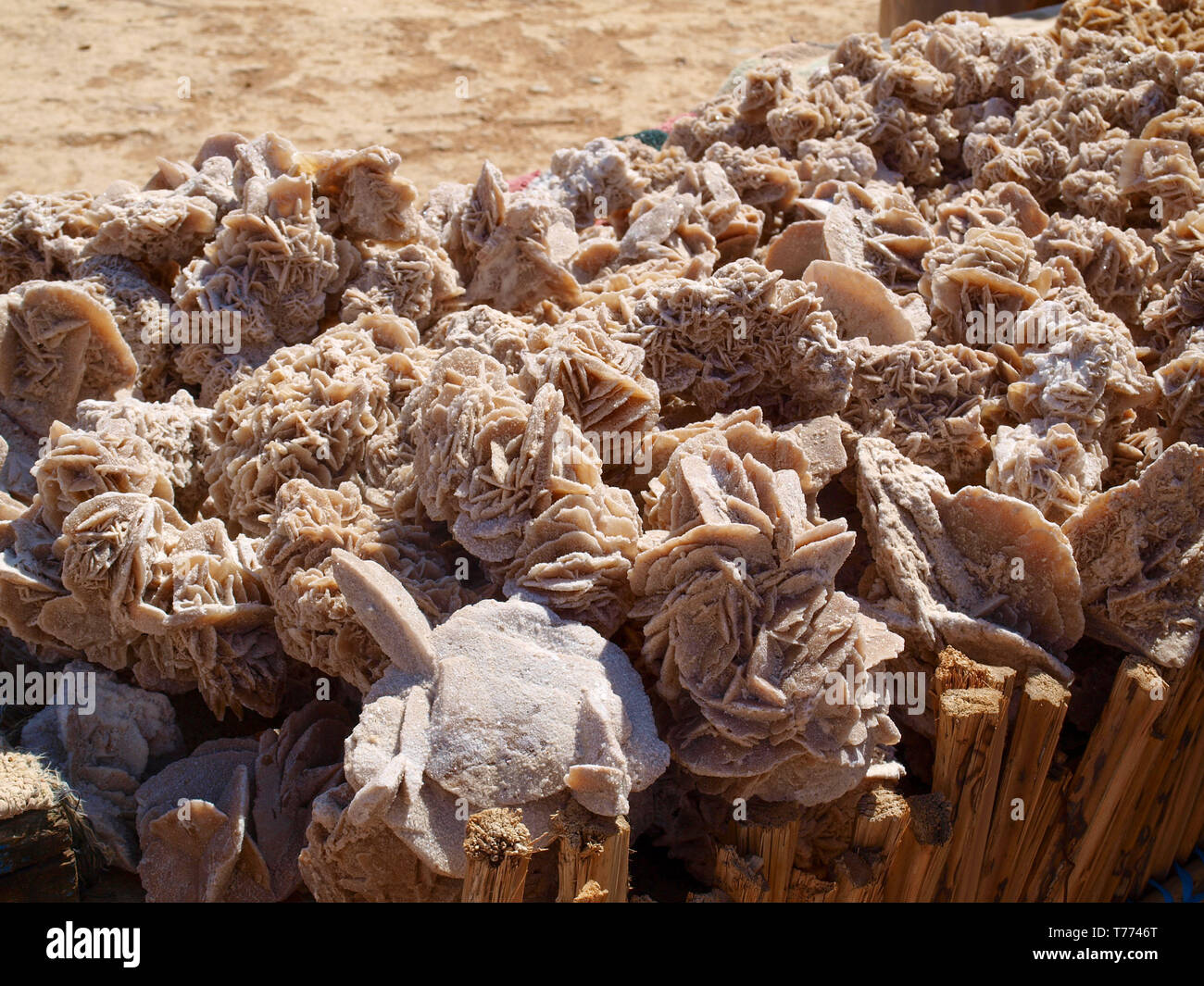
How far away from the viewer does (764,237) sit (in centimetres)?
490

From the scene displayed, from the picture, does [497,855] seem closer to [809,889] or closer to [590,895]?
[590,895]

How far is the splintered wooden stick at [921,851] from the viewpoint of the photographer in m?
2.67

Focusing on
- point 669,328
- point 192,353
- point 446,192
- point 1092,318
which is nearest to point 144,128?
point 446,192

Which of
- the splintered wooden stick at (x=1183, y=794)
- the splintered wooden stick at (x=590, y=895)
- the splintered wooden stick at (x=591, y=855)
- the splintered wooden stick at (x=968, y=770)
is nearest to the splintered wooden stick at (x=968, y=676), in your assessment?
the splintered wooden stick at (x=968, y=770)

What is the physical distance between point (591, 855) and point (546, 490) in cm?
94

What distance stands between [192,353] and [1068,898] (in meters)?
3.39

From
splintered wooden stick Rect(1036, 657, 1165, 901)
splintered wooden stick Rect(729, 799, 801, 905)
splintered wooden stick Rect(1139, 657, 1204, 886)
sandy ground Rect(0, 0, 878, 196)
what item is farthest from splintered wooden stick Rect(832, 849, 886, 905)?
sandy ground Rect(0, 0, 878, 196)

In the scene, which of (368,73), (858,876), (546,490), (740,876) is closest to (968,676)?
(858,876)

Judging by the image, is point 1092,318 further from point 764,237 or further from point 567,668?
point 567,668

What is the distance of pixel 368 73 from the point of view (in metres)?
11.8

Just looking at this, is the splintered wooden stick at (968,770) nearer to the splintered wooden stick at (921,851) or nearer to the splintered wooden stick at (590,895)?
the splintered wooden stick at (921,851)

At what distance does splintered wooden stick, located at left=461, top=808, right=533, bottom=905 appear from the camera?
2113 millimetres

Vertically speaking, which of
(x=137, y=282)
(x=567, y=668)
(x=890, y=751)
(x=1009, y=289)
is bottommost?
(x=890, y=751)

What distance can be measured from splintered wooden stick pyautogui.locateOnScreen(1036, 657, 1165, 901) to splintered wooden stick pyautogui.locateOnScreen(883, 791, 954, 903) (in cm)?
47
